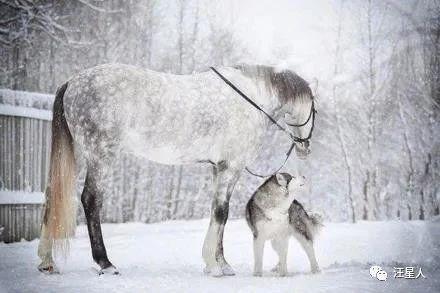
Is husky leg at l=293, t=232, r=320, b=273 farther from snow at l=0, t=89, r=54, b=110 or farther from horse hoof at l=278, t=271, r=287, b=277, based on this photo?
snow at l=0, t=89, r=54, b=110

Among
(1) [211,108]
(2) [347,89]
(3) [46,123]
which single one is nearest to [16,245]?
(3) [46,123]

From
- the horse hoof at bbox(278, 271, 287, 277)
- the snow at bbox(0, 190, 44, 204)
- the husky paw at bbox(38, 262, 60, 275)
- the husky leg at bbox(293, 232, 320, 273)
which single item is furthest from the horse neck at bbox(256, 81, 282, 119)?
the snow at bbox(0, 190, 44, 204)

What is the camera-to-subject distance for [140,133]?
4016 mm

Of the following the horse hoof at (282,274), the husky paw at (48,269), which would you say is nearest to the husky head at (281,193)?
the horse hoof at (282,274)

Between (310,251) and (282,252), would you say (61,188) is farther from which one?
(310,251)

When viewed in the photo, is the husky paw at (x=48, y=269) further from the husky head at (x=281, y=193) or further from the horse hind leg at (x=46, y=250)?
the husky head at (x=281, y=193)

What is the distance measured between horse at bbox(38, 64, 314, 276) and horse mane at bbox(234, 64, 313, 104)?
6.5 inches

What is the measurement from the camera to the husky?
165 inches

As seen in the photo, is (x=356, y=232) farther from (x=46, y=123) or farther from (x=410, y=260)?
(x=46, y=123)

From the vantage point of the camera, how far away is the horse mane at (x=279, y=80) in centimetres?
476

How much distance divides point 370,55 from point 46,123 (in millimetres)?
6972

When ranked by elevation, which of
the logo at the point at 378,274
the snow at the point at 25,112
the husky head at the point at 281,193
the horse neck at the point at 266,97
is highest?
the horse neck at the point at 266,97

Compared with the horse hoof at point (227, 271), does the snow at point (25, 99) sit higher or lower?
higher

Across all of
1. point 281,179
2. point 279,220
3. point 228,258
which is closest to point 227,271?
point 279,220
